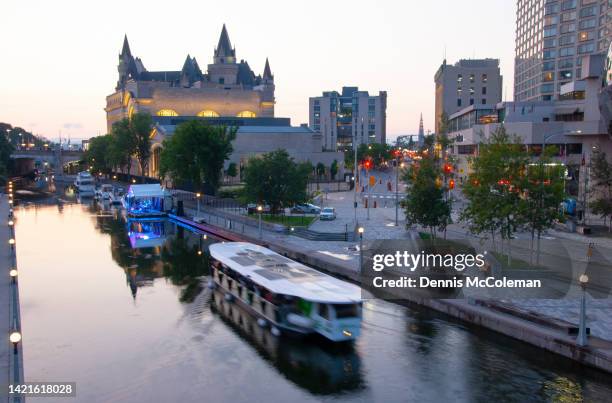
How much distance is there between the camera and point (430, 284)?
30.1 metres

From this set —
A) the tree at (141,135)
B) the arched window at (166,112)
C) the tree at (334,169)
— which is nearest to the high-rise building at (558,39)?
the tree at (334,169)

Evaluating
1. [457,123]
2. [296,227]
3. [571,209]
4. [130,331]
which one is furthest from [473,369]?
[457,123]

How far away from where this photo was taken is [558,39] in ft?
387

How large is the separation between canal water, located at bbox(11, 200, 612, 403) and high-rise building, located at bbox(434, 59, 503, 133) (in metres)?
142

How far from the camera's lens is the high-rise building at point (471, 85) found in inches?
6220

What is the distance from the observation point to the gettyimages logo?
28.3 metres

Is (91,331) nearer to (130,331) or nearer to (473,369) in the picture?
(130,331)

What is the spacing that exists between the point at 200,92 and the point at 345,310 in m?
136

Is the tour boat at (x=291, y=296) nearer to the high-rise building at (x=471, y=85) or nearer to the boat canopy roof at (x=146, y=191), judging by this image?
the boat canopy roof at (x=146, y=191)

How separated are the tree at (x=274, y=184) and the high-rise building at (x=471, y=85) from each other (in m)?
117

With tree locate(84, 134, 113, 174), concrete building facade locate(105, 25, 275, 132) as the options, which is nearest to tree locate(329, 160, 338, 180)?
concrete building facade locate(105, 25, 275, 132)

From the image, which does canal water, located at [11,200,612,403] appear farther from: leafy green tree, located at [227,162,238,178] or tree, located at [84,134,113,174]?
tree, located at [84,134,113,174]

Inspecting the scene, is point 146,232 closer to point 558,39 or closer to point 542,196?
point 542,196

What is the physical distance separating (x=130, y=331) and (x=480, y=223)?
18976 millimetres
